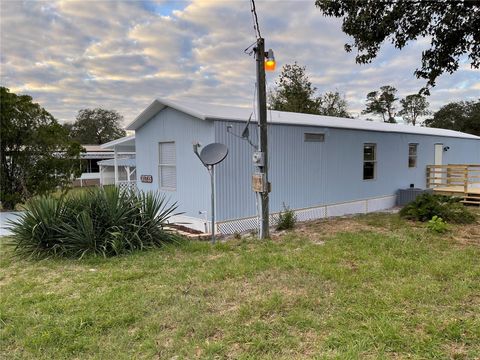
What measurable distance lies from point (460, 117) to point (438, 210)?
3381cm

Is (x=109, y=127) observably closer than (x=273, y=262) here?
No

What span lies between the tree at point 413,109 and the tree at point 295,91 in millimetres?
23633

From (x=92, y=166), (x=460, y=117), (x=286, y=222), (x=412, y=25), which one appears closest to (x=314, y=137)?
(x=286, y=222)

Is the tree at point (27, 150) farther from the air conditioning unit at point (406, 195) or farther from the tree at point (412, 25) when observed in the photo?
the air conditioning unit at point (406, 195)

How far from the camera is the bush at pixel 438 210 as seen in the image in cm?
776

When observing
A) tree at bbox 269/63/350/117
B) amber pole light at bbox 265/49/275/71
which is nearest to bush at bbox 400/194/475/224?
amber pole light at bbox 265/49/275/71

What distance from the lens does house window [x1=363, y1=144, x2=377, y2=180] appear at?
36.5 feet

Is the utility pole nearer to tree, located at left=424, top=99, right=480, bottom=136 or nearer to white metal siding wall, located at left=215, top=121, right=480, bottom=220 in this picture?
white metal siding wall, located at left=215, top=121, right=480, bottom=220

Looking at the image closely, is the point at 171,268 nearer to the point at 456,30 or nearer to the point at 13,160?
the point at 456,30

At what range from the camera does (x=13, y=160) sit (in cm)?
1120

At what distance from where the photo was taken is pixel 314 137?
30.6 feet

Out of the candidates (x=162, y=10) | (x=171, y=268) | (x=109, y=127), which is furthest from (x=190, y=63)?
(x=109, y=127)

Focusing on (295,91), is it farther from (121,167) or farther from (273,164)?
(273,164)

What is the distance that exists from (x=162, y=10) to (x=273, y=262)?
618 centimetres
